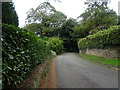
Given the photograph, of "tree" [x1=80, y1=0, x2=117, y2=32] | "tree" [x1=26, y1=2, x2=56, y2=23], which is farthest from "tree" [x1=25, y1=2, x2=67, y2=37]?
"tree" [x1=80, y1=0, x2=117, y2=32]

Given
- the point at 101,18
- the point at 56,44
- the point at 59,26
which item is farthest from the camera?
the point at 59,26

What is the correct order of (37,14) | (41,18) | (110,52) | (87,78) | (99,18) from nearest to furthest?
1. (87,78)
2. (110,52)
3. (99,18)
4. (37,14)
5. (41,18)

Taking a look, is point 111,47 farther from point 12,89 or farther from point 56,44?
point 56,44

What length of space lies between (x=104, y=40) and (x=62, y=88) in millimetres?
10253

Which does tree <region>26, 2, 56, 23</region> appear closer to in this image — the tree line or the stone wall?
the tree line

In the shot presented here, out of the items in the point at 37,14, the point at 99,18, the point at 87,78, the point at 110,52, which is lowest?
the point at 87,78

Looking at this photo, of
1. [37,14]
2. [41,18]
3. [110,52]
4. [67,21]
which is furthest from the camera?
[67,21]

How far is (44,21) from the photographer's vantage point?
90.0 feet

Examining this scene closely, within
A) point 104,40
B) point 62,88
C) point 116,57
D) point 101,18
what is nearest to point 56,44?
point 101,18

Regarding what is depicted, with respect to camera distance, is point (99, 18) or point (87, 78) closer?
point (87, 78)

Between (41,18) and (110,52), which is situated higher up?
(41,18)

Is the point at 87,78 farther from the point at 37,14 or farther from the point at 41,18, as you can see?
the point at 41,18

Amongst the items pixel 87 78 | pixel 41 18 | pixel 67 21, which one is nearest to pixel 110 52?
pixel 87 78

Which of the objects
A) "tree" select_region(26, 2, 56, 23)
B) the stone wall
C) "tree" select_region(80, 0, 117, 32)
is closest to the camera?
the stone wall
